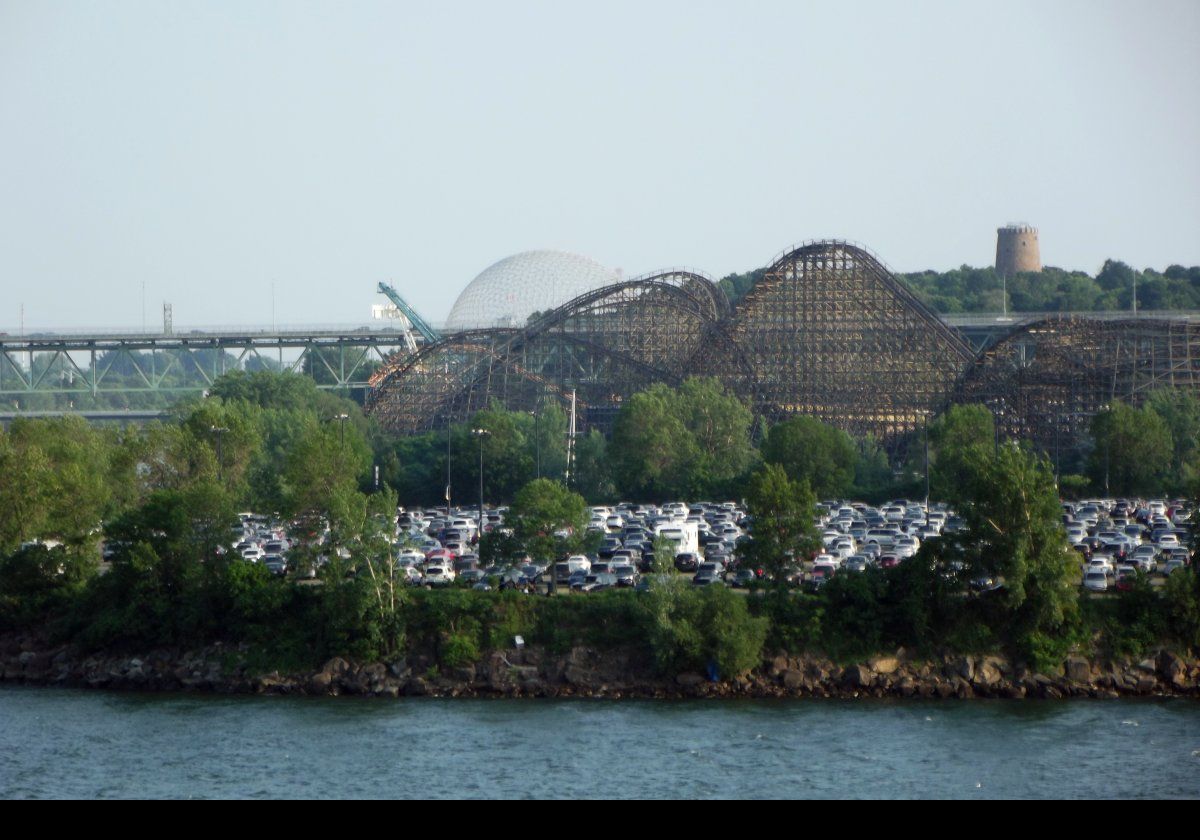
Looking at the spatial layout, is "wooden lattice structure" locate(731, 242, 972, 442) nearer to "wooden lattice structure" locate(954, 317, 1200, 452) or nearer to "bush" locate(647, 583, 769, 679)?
"wooden lattice structure" locate(954, 317, 1200, 452)

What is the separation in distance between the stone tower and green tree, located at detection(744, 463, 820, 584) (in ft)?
286

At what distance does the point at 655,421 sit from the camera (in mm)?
45219

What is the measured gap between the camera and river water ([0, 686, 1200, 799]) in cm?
1922

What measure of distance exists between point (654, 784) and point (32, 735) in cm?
931

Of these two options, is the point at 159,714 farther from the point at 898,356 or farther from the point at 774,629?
the point at 898,356

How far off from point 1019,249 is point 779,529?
8872 centimetres

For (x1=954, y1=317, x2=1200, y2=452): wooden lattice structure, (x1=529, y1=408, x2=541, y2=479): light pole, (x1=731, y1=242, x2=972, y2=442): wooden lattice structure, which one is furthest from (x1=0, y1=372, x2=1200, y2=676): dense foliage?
(x1=731, y1=242, x2=972, y2=442): wooden lattice structure

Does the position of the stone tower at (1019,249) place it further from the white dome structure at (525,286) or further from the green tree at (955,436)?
the green tree at (955,436)

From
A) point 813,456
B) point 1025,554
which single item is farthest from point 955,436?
point 1025,554

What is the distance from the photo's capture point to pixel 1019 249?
4360 inches

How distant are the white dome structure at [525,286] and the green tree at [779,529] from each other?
68393 mm

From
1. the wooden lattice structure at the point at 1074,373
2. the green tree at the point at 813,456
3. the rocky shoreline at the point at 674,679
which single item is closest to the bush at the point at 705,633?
the rocky shoreline at the point at 674,679
